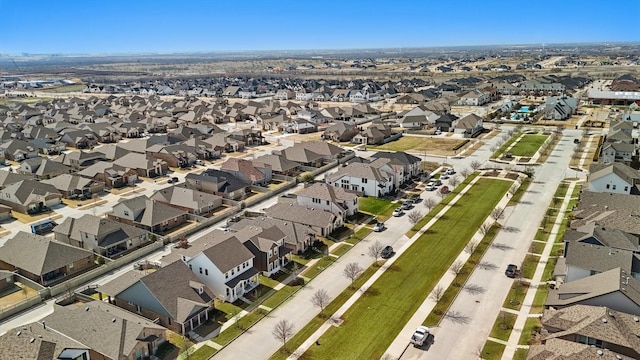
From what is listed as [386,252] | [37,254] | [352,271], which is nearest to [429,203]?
[386,252]

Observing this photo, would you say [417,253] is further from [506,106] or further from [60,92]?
[60,92]

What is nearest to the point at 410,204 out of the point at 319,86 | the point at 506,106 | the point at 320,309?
the point at 320,309

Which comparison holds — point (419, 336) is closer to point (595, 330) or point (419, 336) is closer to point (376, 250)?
point (595, 330)

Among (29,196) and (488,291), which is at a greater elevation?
(29,196)

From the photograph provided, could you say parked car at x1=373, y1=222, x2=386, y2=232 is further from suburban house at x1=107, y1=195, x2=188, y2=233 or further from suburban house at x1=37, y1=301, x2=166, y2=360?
suburban house at x1=37, y1=301, x2=166, y2=360

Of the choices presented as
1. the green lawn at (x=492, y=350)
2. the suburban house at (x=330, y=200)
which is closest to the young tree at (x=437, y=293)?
the green lawn at (x=492, y=350)

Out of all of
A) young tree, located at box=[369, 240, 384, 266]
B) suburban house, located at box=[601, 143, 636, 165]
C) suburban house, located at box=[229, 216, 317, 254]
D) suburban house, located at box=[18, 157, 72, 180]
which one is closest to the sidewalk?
young tree, located at box=[369, 240, 384, 266]

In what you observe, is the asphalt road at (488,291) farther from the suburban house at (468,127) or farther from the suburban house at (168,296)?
the suburban house at (468,127)
